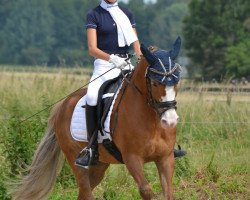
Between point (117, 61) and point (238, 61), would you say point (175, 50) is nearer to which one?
point (117, 61)

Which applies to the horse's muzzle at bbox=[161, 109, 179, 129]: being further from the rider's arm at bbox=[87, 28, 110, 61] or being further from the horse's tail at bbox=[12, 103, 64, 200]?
the horse's tail at bbox=[12, 103, 64, 200]

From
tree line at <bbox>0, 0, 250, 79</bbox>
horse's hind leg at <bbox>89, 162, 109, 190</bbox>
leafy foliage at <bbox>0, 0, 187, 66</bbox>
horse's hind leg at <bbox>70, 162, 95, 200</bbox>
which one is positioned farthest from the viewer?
leafy foliage at <bbox>0, 0, 187, 66</bbox>

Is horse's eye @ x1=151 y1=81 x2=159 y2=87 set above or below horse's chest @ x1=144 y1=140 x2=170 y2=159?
above

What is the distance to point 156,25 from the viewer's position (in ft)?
302

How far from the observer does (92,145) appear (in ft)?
26.0

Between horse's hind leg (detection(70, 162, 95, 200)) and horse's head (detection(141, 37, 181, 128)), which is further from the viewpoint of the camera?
horse's hind leg (detection(70, 162, 95, 200))

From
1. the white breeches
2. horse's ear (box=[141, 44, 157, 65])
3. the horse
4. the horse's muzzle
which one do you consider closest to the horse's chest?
the horse

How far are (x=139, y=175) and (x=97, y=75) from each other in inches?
59.0

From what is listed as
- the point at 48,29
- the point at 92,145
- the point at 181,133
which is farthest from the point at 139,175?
the point at 48,29

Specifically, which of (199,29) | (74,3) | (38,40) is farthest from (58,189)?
(74,3)

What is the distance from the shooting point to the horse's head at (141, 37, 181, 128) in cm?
673

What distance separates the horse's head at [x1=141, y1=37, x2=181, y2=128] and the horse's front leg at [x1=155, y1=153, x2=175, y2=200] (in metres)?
0.55

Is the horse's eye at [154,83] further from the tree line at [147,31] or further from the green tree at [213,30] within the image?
the green tree at [213,30]

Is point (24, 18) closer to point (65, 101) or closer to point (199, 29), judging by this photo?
point (199, 29)
